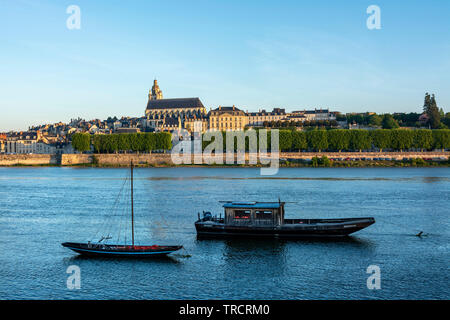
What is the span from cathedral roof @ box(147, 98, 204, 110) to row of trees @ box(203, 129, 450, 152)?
80.8m

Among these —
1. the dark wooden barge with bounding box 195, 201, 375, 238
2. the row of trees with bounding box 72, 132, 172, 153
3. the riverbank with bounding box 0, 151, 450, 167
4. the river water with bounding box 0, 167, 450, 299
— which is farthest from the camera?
the row of trees with bounding box 72, 132, 172, 153

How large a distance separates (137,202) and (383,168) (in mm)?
63484

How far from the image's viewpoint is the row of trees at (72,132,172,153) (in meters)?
112

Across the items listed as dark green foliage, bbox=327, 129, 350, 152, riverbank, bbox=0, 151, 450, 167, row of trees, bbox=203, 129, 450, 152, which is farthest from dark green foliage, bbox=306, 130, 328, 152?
riverbank, bbox=0, 151, 450, 167

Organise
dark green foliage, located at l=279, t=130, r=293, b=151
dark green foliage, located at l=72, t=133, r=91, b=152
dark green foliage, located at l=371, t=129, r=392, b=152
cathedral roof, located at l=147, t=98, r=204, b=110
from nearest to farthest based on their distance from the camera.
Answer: dark green foliage, located at l=371, t=129, r=392, b=152
dark green foliage, located at l=279, t=130, r=293, b=151
dark green foliage, located at l=72, t=133, r=91, b=152
cathedral roof, located at l=147, t=98, r=204, b=110

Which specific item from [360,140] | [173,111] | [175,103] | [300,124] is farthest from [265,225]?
[175,103]

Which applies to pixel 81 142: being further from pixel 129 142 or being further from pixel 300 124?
pixel 300 124

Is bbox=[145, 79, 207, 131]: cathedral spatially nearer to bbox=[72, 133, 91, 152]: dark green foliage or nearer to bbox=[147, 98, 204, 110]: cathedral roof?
bbox=[147, 98, 204, 110]: cathedral roof

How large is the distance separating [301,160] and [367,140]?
14.9 meters

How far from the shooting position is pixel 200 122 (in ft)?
563

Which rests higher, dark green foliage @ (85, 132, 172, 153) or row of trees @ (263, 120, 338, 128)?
row of trees @ (263, 120, 338, 128)

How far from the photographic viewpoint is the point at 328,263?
2273cm

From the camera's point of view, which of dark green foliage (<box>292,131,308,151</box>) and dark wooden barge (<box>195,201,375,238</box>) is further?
dark green foliage (<box>292,131,308,151</box>)

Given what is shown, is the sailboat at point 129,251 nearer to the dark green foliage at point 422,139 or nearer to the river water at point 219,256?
the river water at point 219,256
